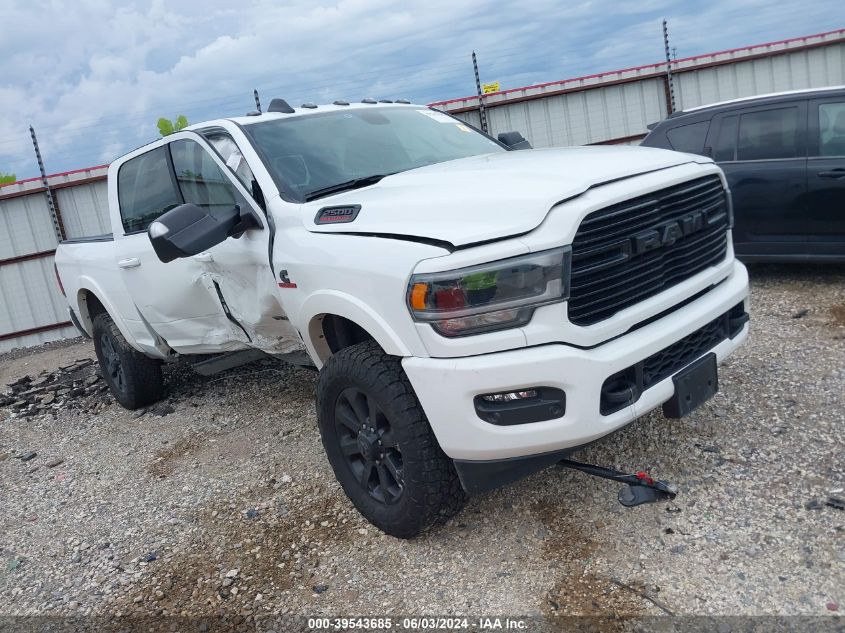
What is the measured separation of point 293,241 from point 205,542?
1.56 metres

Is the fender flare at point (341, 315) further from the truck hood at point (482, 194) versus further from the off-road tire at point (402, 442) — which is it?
the truck hood at point (482, 194)

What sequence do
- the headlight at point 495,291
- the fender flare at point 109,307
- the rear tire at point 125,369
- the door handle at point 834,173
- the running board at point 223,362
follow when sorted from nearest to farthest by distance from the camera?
the headlight at point 495,291
the running board at point 223,362
the fender flare at point 109,307
the rear tire at point 125,369
the door handle at point 834,173

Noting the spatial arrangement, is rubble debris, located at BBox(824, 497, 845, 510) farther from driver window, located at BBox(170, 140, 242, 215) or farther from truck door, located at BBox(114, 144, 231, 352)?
truck door, located at BBox(114, 144, 231, 352)

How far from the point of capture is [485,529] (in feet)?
10.5

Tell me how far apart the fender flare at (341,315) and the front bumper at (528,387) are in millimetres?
104

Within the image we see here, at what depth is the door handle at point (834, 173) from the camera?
5736 millimetres

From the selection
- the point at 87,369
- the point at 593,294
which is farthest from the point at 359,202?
the point at 87,369

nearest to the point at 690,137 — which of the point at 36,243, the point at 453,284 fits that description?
the point at 453,284

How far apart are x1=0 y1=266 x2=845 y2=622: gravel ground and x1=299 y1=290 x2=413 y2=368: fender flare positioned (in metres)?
0.86

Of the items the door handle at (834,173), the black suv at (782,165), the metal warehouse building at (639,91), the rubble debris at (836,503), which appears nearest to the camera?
the rubble debris at (836,503)

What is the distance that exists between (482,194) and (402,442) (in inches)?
40.3

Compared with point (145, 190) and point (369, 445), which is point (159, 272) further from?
point (369, 445)

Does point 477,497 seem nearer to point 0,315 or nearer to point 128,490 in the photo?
point 128,490

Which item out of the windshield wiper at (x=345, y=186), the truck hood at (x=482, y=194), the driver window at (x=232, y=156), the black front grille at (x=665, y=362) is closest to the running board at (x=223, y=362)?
the driver window at (x=232, y=156)
